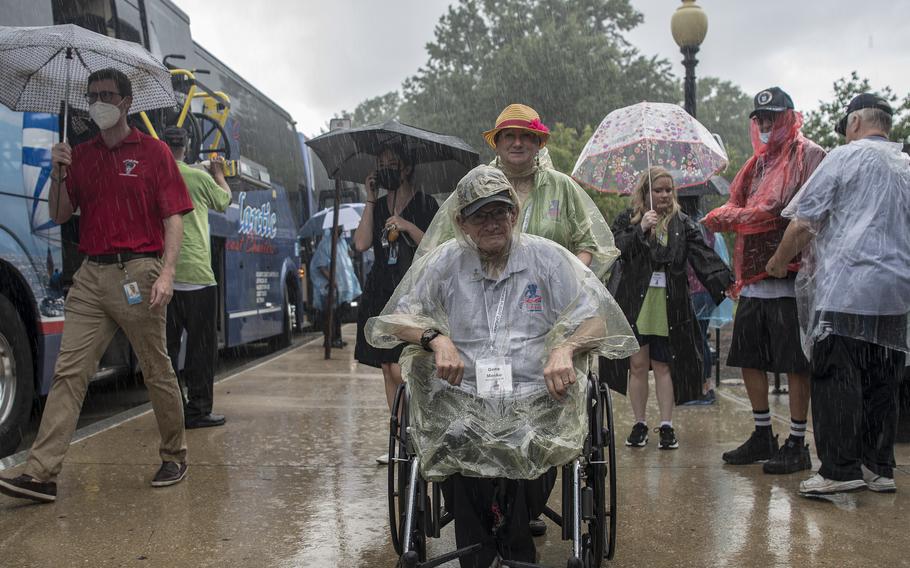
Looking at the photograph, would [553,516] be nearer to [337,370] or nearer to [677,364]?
[677,364]

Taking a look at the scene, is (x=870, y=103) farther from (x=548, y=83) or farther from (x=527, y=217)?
(x=548, y=83)

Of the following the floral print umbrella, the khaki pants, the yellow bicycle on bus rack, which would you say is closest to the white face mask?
the khaki pants

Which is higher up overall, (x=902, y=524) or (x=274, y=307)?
(x=274, y=307)

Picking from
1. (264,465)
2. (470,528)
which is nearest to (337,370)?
(264,465)

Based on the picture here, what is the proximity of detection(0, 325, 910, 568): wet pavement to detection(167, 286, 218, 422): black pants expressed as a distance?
0.27 meters

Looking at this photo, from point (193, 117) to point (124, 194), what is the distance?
390 centimetres

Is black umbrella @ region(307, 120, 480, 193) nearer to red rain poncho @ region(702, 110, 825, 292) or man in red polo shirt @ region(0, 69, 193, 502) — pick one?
man in red polo shirt @ region(0, 69, 193, 502)

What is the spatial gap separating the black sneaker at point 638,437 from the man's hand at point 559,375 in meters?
3.06

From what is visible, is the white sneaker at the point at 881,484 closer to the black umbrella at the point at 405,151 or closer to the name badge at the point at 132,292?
the black umbrella at the point at 405,151

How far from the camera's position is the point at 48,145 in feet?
19.5

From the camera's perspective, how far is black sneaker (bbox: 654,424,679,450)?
6145 mm

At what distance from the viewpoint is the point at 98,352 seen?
4898 mm

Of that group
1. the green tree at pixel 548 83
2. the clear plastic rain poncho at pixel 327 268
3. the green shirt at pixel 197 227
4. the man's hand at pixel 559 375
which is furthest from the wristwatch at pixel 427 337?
the green tree at pixel 548 83

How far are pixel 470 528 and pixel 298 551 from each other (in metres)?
0.98
